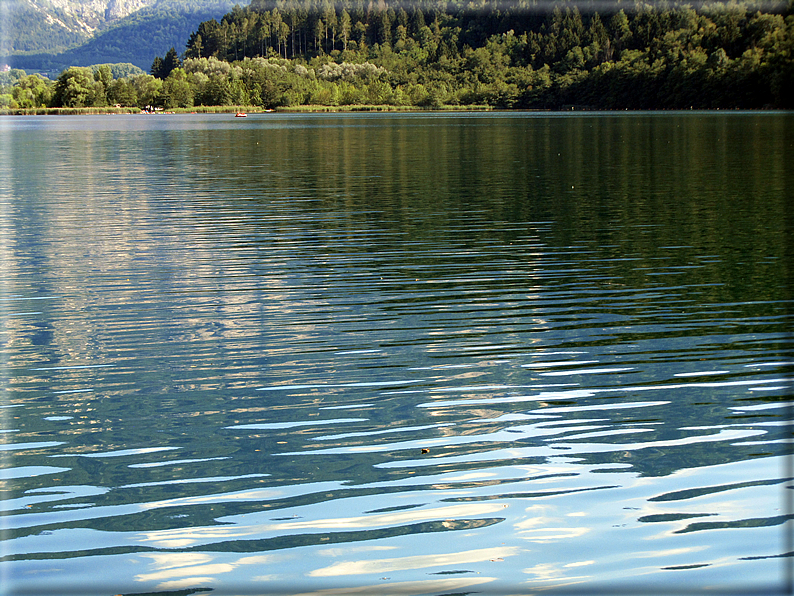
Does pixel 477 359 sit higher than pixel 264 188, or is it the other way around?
pixel 264 188

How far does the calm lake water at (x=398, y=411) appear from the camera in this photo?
7.14 meters

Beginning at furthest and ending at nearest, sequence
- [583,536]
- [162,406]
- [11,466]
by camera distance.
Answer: [162,406], [11,466], [583,536]

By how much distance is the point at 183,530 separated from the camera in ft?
25.2

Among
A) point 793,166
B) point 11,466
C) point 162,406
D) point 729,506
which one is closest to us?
point 729,506

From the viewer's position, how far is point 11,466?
9305 mm

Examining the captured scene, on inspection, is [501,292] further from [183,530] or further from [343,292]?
[183,530]

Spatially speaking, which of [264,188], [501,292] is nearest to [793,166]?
[264,188]

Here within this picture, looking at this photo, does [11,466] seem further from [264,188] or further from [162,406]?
[264,188]

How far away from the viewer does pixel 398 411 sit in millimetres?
10844

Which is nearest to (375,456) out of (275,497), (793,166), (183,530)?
(275,497)

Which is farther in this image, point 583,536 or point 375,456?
point 375,456

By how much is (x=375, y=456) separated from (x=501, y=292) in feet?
31.6

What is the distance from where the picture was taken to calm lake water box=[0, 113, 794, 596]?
714 centimetres

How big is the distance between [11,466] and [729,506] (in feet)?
26.5
